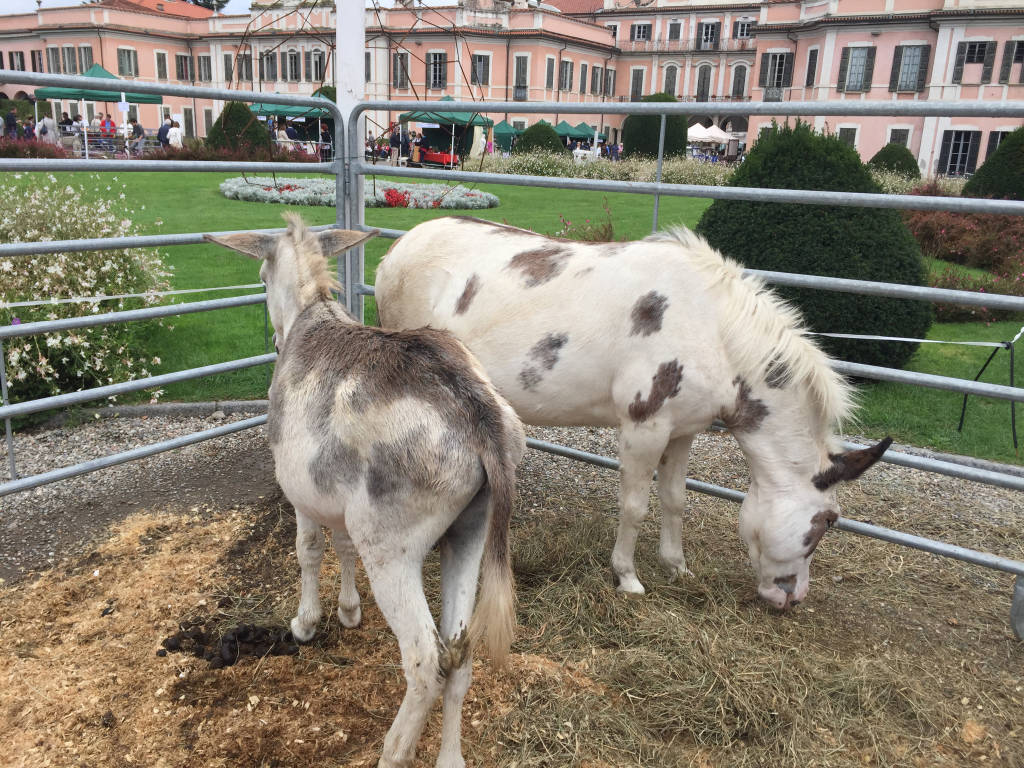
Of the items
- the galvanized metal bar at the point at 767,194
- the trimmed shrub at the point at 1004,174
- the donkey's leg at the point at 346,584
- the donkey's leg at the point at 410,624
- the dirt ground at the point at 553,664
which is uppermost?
the trimmed shrub at the point at 1004,174

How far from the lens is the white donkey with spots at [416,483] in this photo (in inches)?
90.8

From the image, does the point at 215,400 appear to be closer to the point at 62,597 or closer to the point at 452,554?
the point at 62,597

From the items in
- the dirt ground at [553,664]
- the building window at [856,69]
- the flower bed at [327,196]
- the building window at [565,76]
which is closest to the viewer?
the dirt ground at [553,664]

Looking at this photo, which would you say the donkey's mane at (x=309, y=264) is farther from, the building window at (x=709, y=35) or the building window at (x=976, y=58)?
A: the building window at (x=709, y=35)

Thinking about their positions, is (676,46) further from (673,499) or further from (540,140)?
(673,499)

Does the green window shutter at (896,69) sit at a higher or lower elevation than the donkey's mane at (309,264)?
higher

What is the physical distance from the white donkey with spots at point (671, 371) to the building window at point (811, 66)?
4512 cm

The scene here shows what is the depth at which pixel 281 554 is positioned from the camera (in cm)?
394

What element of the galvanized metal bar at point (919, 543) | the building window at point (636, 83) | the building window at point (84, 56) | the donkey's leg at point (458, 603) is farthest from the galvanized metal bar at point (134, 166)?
the building window at point (636, 83)

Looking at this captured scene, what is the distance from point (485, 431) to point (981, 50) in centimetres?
4408

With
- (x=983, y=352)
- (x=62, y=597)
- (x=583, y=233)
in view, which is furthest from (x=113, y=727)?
(x=583, y=233)

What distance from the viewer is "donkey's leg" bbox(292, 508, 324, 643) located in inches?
120

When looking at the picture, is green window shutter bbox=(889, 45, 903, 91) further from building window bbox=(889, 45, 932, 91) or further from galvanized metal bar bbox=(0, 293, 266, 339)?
galvanized metal bar bbox=(0, 293, 266, 339)

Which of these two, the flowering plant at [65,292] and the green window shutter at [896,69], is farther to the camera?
the green window shutter at [896,69]
